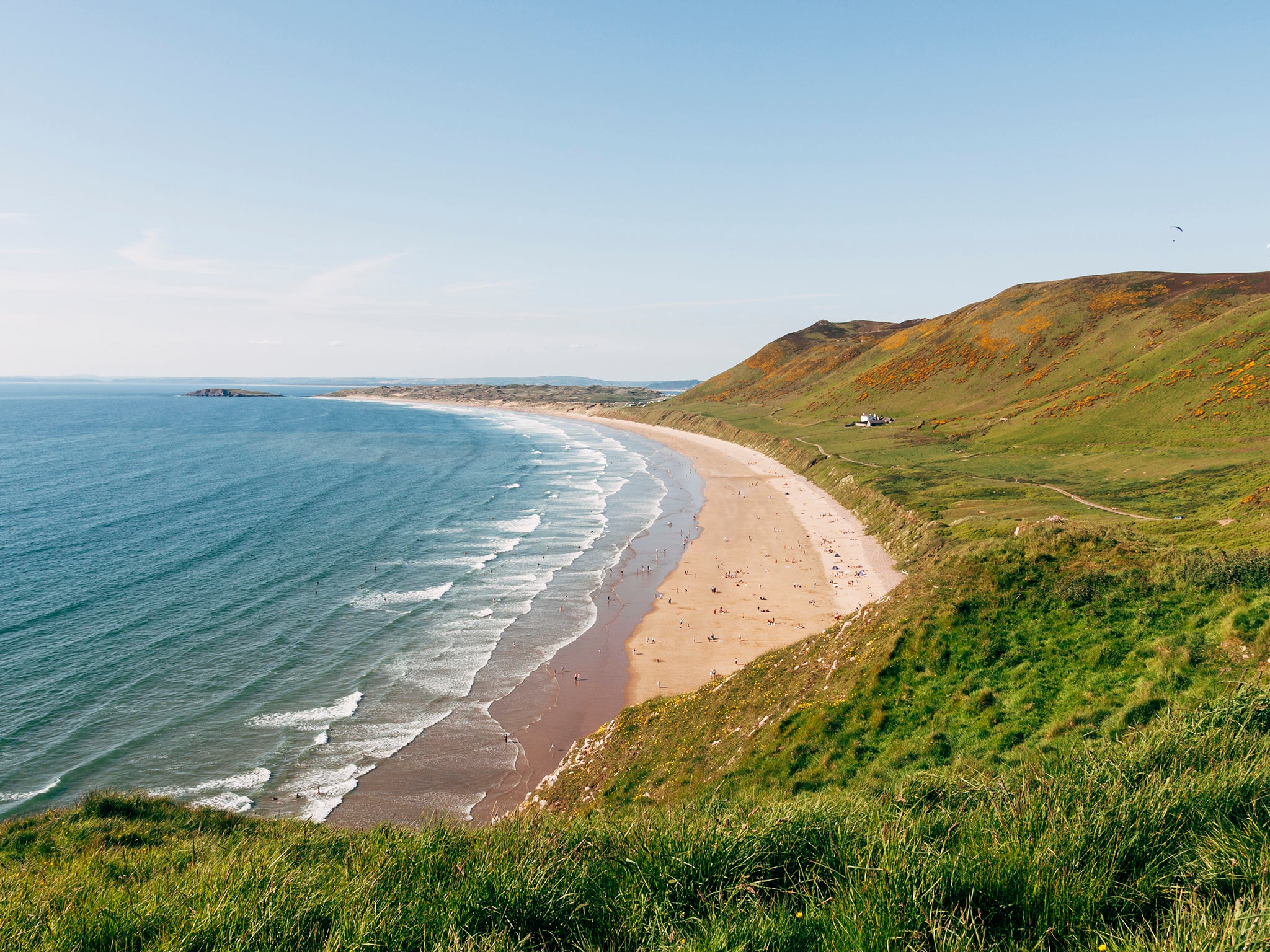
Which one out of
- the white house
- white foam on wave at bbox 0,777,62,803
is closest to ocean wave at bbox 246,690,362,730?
white foam on wave at bbox 0,777,62,803

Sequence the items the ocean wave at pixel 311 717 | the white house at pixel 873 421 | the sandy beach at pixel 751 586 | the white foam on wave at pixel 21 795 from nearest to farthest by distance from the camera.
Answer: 1. the white foam on wave at pixel 21 795
2. the ocean wave at pixel 311 717
3. the sandy beach at pixel 751 586
4. the white house at pixel 873 421

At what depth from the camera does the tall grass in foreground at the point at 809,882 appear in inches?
260

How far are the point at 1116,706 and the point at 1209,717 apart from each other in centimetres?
782

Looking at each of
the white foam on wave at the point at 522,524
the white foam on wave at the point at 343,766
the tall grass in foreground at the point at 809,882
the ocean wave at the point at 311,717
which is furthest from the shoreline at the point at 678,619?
the white foam on wave at the point at 522,524

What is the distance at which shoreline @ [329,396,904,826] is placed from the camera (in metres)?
26.9

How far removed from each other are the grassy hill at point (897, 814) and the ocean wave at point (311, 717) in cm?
1106

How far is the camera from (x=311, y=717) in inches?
1209

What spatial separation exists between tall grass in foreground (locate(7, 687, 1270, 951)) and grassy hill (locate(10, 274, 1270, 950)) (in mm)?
41

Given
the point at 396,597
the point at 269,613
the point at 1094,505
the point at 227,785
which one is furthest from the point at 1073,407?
the point at 227,785

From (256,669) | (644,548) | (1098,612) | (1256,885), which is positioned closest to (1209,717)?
(1256,885)

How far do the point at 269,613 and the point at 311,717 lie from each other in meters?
14.8

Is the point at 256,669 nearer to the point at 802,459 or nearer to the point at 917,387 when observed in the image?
the point at 802,459

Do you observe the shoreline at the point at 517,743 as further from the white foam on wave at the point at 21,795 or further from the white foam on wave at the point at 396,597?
the white foam on wave at the point at 21,795

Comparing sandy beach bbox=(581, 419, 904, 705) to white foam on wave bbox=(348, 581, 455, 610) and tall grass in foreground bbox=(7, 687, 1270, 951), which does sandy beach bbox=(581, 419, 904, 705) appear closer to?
white foam on wave bbox=(348, 581, 455, 610)
